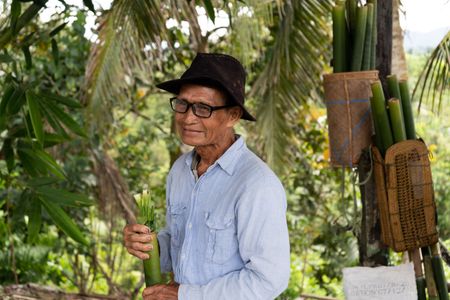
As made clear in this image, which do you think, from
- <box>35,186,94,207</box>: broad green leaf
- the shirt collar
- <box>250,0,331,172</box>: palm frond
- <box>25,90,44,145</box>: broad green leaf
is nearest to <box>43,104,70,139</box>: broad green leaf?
<box>25,90,44,145</box>: broad green leaf

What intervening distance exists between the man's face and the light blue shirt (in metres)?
0.07

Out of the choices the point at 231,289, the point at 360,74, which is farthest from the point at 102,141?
the point at 231,289

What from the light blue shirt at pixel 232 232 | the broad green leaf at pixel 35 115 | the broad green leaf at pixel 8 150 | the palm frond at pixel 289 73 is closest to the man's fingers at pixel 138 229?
the light blue shirt at pixel 232 232

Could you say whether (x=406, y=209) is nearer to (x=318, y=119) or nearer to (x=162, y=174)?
(x=318, y=119)

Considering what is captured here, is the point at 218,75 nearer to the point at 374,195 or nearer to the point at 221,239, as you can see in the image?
the point at 221,239

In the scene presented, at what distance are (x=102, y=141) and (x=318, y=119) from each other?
186cm

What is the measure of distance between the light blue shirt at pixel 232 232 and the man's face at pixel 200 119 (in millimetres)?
75

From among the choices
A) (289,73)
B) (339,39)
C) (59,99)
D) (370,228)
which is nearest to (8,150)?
(59,99)

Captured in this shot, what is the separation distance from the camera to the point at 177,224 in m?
2.10

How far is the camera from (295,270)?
674cm

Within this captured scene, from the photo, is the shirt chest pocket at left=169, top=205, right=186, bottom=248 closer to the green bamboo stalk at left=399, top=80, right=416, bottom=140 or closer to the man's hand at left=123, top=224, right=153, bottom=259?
the man's hand at left=123, top=224, right=153, bottom=259

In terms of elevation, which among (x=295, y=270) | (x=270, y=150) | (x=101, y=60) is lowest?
(x=295, y=270)

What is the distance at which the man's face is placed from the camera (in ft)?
6.30

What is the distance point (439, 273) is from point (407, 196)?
1.08 ft
